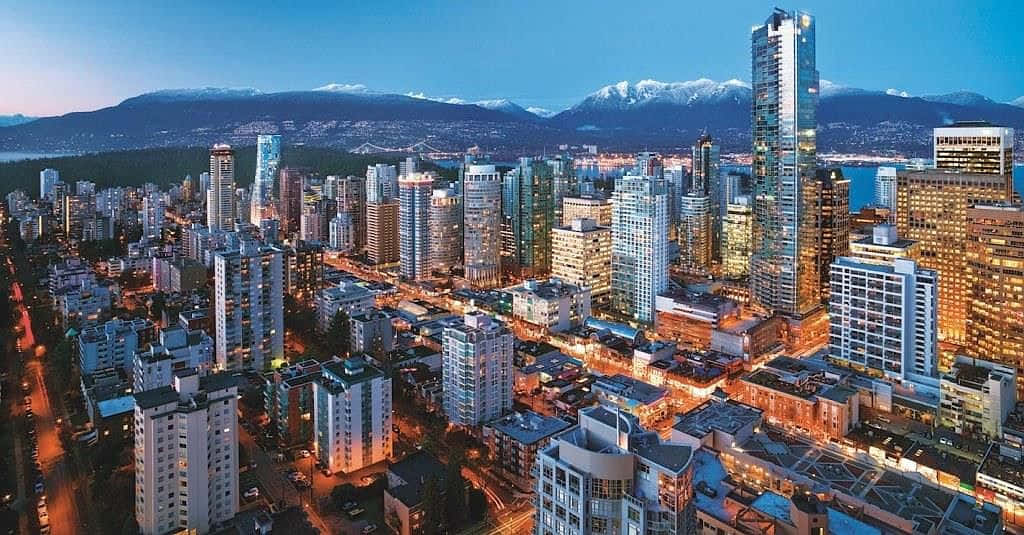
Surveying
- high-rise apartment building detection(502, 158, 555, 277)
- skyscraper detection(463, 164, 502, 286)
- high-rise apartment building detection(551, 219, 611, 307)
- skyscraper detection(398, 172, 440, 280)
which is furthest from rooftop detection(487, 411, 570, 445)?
high-rise apartment building detection(502, 158, 555, 277)

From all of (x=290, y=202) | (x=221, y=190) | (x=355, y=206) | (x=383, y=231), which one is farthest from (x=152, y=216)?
(x=383, y=231)

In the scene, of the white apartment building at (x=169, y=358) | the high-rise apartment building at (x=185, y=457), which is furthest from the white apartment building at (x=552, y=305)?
the high-rise apartment building at (x=185, y=457)

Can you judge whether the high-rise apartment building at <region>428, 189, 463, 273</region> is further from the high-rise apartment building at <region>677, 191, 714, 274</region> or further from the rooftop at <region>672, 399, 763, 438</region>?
the rooftop at <region>672, 399, 763, 438</region>

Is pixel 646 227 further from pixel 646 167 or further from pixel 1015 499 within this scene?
pixel 1015 499

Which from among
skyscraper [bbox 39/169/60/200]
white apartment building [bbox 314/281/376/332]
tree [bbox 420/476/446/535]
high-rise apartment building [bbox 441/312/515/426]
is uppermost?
skyscraper [bbox 39/169/60/200]

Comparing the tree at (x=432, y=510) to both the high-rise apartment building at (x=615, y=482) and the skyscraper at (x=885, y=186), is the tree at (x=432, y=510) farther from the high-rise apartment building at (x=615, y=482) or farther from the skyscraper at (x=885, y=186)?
the skyscraper at (x=885, y=186)

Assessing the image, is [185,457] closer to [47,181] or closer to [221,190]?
[221,190]
